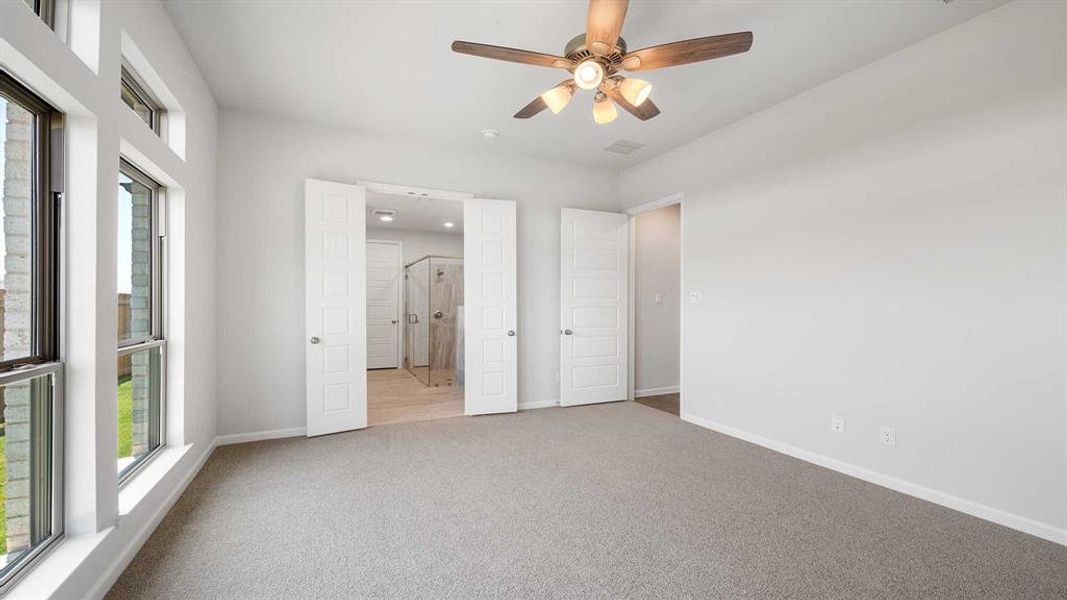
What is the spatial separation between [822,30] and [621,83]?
49.0 inches

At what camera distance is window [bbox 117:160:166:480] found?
85.3 inches

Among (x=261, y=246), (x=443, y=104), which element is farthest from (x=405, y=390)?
(x=443, y=104)

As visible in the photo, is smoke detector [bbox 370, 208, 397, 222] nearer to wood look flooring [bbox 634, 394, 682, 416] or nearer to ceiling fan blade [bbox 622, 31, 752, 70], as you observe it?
wood look flooring [bbox 634, 394, 682, 416]

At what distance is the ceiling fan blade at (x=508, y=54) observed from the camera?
2.01m

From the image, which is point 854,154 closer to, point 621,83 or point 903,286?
point 903,286

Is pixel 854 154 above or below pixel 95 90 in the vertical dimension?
above

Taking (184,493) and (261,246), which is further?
(261,246)

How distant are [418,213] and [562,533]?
499cm

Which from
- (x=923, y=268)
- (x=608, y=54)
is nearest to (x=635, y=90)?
(x=608, y=54)

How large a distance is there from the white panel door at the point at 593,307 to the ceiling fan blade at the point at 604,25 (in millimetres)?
2732

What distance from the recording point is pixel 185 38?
2566mm

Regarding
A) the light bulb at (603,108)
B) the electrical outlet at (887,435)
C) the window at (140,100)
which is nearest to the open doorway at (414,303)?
the window at (140,100)

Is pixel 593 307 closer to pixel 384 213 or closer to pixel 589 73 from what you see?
pixel 589 73

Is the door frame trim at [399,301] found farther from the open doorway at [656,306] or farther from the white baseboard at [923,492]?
the white baseboard at [923,492]
